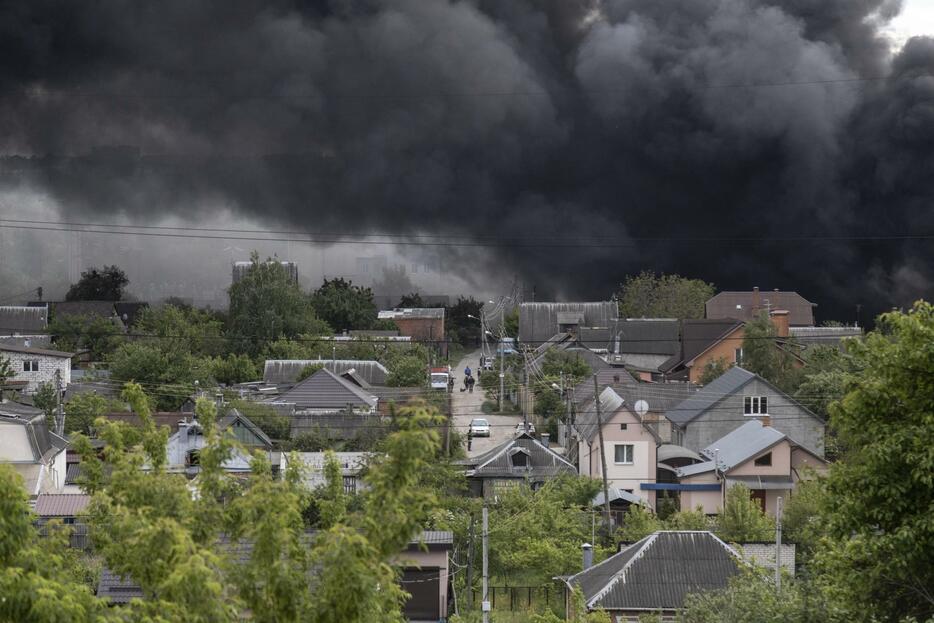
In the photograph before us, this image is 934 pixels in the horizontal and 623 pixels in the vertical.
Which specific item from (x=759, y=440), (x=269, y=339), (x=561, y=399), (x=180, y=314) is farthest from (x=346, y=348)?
(x=759, y=440)

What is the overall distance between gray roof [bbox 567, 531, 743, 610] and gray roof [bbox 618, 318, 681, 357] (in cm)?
2706

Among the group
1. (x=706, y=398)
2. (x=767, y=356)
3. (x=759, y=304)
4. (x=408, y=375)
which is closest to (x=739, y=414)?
(x=706, y=398)

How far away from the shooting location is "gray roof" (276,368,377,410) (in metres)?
31.0

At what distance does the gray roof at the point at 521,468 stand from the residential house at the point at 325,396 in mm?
5954

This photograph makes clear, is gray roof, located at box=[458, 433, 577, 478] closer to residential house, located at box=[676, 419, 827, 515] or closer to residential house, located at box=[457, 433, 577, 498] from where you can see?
residential house, located at box=[457, 433, 577, 498]

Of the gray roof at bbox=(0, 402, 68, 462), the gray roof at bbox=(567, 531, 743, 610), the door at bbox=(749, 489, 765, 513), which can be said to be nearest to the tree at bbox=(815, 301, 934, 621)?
the gray roof at bbox=(567, 531, 743, 610)

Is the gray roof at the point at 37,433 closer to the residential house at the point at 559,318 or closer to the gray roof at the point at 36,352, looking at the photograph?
the gray roof at the point at 36,352

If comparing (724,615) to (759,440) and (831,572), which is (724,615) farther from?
(759,440)

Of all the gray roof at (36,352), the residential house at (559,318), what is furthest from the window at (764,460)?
the residential house at (559,318)

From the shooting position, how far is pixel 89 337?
4406 cm

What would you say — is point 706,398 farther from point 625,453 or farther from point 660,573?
point 660,573

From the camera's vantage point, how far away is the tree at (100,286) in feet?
195

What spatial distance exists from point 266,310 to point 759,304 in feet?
71.8

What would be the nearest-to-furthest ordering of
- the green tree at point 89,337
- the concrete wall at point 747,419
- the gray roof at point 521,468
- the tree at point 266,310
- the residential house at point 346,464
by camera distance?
the residential house at point 346,464 → the gray roof at point 521,468 → the concrete wall at point 747,419 → the green tree at point 89,337 → the tree at point 266,310
